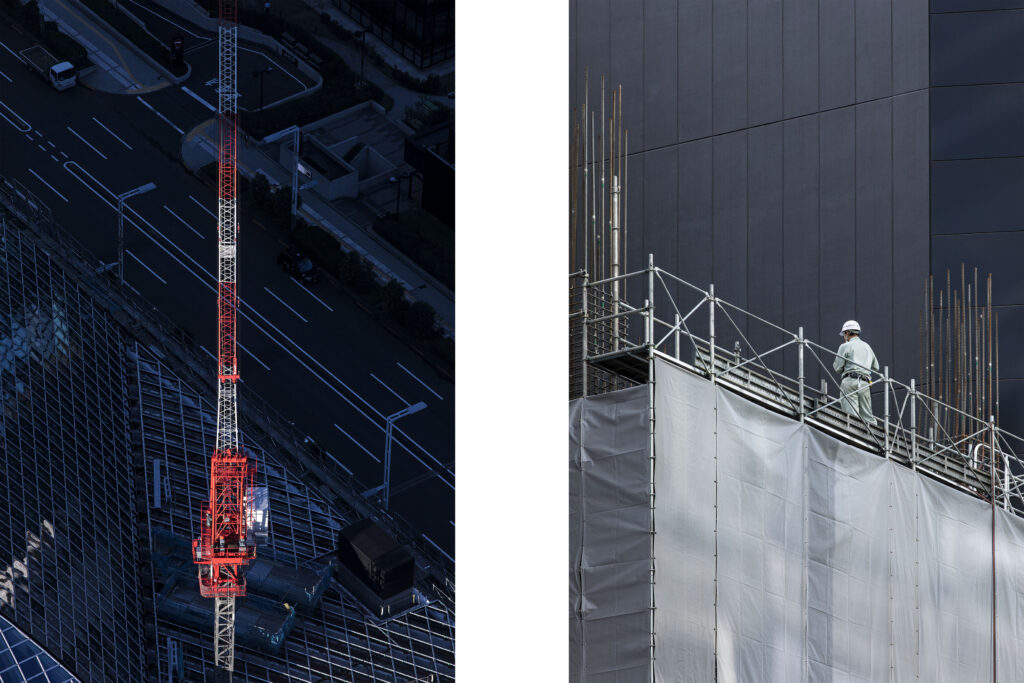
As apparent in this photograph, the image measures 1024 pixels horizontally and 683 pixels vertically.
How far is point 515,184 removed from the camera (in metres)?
27.3

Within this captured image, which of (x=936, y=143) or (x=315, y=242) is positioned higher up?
(x=936, y=143)

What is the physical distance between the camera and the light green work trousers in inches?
1348

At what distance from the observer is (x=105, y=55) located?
37156 mm

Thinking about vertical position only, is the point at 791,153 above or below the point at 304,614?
above

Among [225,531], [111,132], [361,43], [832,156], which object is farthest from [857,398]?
[111,132]

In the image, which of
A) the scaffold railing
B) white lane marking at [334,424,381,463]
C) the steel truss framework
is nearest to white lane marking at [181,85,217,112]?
the steel truss framework

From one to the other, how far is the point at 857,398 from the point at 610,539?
7.36 m

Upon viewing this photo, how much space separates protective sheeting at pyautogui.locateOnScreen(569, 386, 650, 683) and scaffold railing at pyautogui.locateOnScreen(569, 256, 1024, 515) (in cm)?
92

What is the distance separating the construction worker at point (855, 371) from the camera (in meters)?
34.2

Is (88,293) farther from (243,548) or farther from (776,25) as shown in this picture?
(776,25)

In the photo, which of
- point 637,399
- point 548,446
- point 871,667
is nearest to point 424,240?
point 637,399

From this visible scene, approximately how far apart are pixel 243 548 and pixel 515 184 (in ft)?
36.0

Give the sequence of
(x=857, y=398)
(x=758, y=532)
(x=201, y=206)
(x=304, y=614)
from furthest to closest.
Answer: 1. (x=201, y=206)
2. (x=857, y=398)
3. (x=304, y=614)
4. (x=758, y=532)

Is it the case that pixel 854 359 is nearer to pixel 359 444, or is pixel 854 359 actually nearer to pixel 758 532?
pixel 758 532
